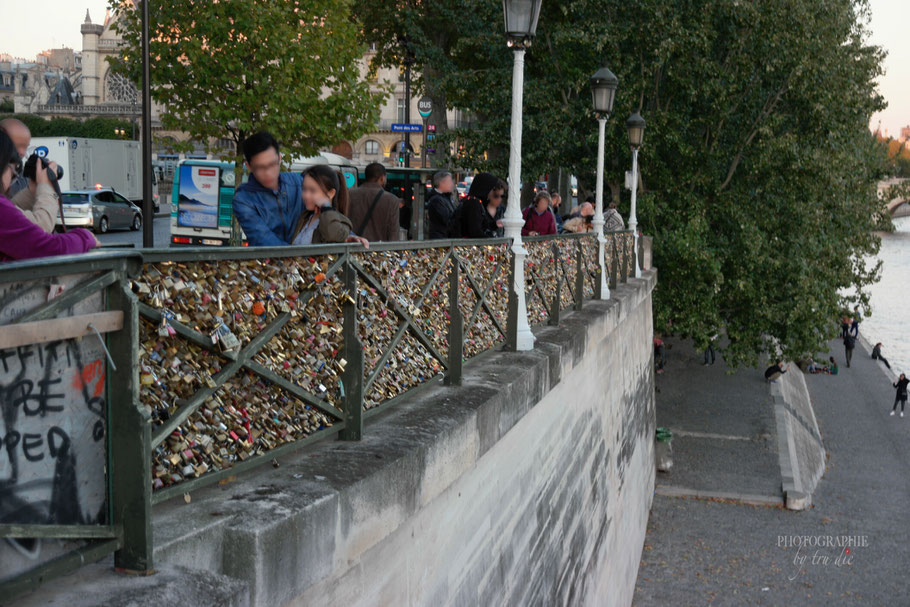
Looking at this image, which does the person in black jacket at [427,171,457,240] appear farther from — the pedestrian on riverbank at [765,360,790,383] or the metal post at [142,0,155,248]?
the pedestrian on riverbank at [765,360,790,383]

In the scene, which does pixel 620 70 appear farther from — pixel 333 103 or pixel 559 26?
pixel 333 103

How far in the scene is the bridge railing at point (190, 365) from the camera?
8.13 ft

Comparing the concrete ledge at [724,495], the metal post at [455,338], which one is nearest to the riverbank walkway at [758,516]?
the concrete ledge at [724,495]

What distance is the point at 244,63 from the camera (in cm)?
2172

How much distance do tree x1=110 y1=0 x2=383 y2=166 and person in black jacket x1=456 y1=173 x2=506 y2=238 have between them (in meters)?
11.8

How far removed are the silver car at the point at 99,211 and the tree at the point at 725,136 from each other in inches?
562

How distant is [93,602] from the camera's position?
2527mm

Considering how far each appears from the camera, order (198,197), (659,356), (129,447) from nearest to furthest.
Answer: (129,447), (198,197), (659,356)

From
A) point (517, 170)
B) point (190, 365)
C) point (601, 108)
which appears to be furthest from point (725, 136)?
point (190, 365)

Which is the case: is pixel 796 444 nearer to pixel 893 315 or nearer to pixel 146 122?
pixel 146 122

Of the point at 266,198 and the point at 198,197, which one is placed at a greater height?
the point at 198,197

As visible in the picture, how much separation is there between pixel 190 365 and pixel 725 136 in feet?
67.5

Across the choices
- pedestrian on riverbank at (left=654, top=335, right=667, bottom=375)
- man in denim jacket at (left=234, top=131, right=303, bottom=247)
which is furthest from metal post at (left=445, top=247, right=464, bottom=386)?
pedestrian on riverbank at (left=654, top=335, right=667, bottom=375)

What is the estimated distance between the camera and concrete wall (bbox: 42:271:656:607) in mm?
3105
